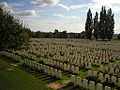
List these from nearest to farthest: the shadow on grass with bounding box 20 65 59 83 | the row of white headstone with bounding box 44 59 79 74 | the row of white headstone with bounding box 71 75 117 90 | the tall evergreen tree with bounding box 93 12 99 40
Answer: the row of white headstone with bounding box 71 75 117 90, the shadow on grass with bounding box 20 65 59 83, the row of white headstone with bounding box 44 59 79 74, the tall evergreen tree with bounding box 93 12 99 40

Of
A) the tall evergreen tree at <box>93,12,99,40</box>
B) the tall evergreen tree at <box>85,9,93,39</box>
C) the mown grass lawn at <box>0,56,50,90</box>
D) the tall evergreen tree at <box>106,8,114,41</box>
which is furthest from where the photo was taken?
Result: the tall evergreen tree at <box>85,9,93,39</box>

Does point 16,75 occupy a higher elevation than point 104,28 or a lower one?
lower

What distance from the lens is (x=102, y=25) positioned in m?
57.2

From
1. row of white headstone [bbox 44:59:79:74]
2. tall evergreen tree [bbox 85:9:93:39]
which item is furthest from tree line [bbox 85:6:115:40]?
row of white headstone [bbox 44:59:79:74]

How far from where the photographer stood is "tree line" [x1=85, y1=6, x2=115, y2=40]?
56500 mm

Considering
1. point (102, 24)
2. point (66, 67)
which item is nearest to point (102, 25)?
point (102, 24)

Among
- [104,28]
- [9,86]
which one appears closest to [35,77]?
[9,86]

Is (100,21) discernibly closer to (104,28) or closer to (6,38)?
(104,28)

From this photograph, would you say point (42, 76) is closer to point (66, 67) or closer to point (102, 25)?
point (66, 67)

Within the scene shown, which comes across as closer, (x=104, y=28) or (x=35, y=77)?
(x=35, y=77)

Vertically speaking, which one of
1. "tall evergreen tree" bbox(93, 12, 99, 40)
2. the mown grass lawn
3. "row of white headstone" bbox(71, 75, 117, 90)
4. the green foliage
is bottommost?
the mown grass lawn

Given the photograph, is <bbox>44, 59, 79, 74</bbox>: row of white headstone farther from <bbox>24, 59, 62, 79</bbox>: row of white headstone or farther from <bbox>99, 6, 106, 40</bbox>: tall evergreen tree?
<bbox>99, 6, 106, 40</bbox>: tall evergreen tree

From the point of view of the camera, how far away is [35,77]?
12406 millimetres

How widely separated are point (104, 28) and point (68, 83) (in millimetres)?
49212
